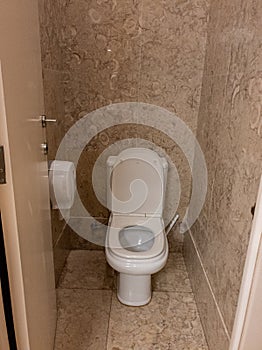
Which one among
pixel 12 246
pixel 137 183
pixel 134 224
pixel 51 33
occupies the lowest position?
pixel 134 224

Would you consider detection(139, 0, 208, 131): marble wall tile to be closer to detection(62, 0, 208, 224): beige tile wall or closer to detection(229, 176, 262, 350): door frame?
detection(62, 0, 208, 224): beige tile wall

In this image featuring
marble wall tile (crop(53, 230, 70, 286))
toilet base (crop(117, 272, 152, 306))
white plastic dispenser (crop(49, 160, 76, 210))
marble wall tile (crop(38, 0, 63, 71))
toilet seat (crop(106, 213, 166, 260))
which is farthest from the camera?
marble wall tile (crop(53, 230, 70, 286))

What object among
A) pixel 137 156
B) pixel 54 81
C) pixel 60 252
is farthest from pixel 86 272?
pixel 54 81

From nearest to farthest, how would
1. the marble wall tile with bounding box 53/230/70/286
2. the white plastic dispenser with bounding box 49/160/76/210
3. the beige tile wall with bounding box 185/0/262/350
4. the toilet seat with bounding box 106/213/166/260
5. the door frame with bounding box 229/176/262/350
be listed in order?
the door frame with bounding box 229/176/262/350 < the beige tile wall with bounding box 185/0/262/350 < the white plastic dispenser with bounding box 49/160/76/210 < the toilet seat with bounding box 106/213/166/260 < the marble wall tile with bounding box 53/230/70/286

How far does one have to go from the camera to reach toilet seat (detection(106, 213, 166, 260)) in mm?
1688

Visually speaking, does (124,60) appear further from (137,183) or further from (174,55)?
(137,183)

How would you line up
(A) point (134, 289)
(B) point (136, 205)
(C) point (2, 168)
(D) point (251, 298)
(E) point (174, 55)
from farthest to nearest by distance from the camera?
(B) point (136, 205)
(E) point (174, 55)
(A) point (134, 289)
(D) point (251, 298)
(C) point (2, 168)

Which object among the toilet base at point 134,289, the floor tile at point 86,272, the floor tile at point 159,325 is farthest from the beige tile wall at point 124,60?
the floor tile at point 159,325

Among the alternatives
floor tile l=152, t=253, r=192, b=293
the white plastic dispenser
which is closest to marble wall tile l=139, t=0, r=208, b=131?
the white plastic dispenser

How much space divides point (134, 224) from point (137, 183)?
260mm

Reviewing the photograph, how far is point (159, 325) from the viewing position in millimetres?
1734

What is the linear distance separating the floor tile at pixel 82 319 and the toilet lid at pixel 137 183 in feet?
1.80

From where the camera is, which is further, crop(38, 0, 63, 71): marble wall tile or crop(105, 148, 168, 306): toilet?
crop(105, 148, 168, 306): toilet

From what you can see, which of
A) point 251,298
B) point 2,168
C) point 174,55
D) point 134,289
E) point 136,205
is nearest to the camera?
point 2,168
